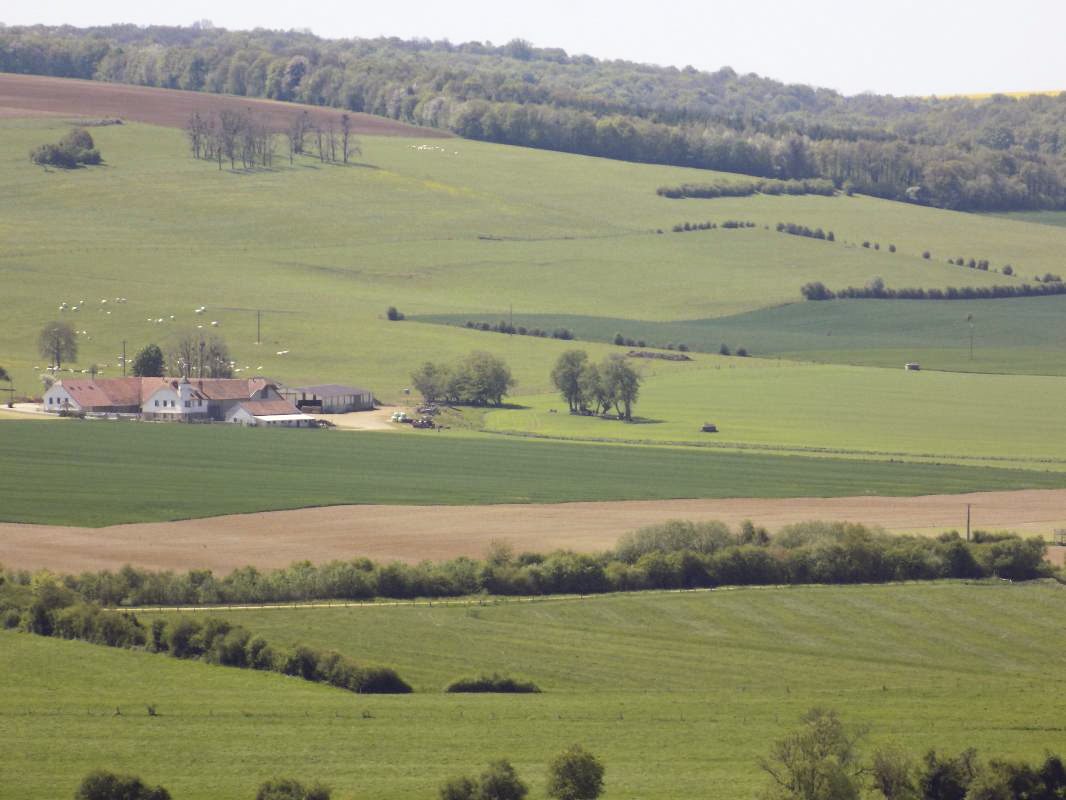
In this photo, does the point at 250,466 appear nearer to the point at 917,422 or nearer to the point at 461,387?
the point at 461,387

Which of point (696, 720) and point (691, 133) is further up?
point (691, 133)

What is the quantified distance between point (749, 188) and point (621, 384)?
85.1 m

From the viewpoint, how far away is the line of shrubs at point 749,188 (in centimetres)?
17688

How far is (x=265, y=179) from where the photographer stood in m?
168

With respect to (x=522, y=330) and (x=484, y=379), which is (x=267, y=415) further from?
(x=522, y=330)

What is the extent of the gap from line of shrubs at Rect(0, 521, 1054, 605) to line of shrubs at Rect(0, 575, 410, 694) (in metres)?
2.65

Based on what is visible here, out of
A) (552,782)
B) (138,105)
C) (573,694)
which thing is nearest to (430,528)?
(573,694)

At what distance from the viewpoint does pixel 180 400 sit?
97.2 m

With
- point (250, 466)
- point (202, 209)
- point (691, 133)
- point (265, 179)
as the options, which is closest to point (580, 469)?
point (250, 466)

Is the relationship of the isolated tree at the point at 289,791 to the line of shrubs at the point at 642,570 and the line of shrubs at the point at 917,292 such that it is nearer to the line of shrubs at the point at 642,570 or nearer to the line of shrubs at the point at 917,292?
the line of shrubs at the point at 642,570

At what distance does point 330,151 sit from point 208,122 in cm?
1229

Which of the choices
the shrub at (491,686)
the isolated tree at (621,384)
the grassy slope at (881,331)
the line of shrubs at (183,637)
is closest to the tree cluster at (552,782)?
the shrub at (491,686)

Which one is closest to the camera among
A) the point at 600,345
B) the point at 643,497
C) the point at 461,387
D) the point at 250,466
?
the point at 643,497

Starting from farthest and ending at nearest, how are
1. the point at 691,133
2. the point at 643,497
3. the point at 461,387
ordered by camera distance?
the point at 691,133 < the point at 461,387 < the point at 643,497
